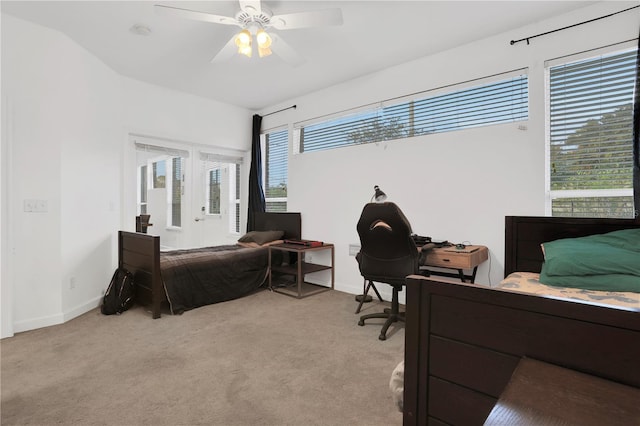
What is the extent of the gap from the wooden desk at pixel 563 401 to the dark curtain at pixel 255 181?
455 cm

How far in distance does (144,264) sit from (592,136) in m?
4.24

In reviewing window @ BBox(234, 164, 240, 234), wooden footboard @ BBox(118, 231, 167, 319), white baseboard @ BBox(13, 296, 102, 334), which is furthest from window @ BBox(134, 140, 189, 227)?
white baseboard @ BBox(13, 296, 102, 334)

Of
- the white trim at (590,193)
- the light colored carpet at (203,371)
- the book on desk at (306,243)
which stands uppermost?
the white trim at (590,193)

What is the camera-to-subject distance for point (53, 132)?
2928 mm

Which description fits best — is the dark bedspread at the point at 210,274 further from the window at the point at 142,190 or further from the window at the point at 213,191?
the window at the point at 213,191

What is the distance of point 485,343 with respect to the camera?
3.43 ft

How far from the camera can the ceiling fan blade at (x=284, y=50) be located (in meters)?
2.53

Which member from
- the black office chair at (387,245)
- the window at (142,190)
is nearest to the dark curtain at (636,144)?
the black office chair at (387,245)

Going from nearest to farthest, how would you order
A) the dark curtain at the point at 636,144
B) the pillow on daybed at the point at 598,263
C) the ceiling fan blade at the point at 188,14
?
1. the pillow on daybed at the point at 598,263
2. the ceiling fan blade at the point at 188,14
3. the dark curtain at the point at 636,144

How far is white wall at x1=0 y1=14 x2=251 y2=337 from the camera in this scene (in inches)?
107

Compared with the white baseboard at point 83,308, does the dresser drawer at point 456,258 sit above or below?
above

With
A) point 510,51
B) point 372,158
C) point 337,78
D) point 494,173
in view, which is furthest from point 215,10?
point 494,173

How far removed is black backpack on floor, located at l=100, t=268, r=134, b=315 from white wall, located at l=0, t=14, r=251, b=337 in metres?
0.24

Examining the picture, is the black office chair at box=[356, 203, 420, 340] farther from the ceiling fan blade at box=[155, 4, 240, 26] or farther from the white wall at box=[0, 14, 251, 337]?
the white wall at box=[0, 14, 251, 337]
